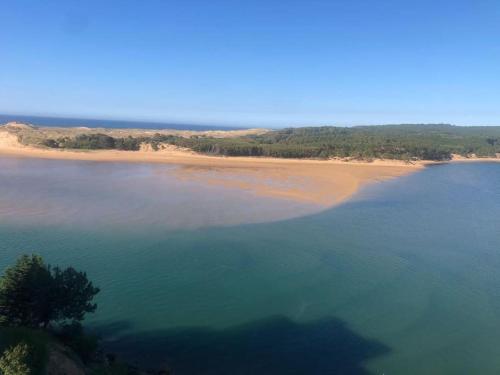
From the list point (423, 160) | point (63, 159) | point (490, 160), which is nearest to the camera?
point (63, 159)

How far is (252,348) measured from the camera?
17.2m

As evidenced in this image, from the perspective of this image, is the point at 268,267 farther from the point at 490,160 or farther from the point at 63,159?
the point at 490,160

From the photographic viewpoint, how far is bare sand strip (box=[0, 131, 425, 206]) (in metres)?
51.7

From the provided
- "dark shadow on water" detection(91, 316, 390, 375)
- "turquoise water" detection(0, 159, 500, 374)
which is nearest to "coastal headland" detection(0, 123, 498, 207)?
"turquoise water" detection(0, 159, 500, 374)

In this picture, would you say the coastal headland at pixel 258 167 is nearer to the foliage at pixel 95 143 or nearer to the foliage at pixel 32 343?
the foliage at pixel 95 143

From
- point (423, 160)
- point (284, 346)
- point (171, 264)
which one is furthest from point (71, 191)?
point (423, 160)

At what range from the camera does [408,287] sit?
78.2 ft

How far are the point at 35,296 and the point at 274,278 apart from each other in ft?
43.0

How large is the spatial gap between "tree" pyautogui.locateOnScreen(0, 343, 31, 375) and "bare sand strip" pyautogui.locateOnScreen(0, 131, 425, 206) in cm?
3658

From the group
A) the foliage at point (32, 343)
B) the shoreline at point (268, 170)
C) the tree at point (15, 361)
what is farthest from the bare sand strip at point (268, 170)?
the tree at point (15, 361)

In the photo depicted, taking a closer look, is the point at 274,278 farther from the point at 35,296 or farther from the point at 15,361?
the point at 15,361

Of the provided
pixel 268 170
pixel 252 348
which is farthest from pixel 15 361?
pixel 268 170

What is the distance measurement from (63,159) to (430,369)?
69.6 meters

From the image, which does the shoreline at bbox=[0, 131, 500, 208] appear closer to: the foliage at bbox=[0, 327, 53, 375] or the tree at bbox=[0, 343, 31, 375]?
the foliage at bbox=[0, 327, 53, 375]
